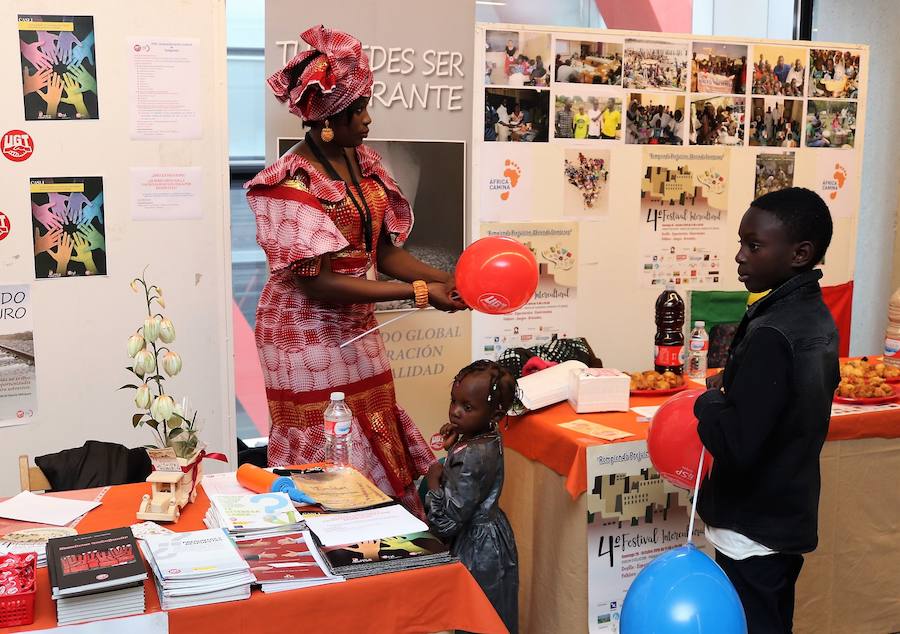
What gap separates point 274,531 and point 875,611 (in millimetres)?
2363

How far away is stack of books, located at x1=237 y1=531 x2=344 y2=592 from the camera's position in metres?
1.70

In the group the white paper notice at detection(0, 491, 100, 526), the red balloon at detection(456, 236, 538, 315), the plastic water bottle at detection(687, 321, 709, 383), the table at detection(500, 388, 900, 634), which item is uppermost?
the red balloon at detection(456, 236, 538, 315)

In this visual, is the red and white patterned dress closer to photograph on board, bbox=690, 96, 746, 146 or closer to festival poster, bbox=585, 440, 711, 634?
festival poster, bbox=585, 440, 711, 634

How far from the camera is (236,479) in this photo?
88.1 inches

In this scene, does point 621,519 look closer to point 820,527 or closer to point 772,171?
point 820,527

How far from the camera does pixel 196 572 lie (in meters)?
1.66

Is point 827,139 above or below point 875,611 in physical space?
above

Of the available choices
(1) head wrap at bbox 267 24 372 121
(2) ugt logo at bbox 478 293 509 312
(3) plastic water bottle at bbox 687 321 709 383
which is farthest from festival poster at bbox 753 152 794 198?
(1) head wrap at bbox 267 24 372 121

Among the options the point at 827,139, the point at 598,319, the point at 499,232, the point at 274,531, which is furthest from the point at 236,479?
the point at 827,139

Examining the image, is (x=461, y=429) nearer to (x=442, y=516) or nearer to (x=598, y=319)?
(x=442, y=516)

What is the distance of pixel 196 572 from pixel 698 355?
241cm

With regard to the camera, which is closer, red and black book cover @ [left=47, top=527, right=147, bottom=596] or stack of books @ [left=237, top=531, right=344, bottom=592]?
red and black book cover @ [left=47, top=527, right=147, bottom=596]

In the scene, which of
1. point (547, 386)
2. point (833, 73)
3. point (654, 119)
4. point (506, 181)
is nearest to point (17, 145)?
point (506, 181)

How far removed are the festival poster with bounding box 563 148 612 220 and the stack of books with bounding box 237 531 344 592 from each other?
2452 millimetres
